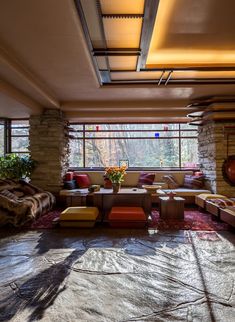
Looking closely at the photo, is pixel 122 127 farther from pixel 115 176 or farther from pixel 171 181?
pixel 115 176

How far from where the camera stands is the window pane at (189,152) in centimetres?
807

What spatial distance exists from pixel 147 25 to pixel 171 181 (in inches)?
189

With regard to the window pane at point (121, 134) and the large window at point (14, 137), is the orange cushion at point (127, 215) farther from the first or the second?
the large window at point (14, 137)

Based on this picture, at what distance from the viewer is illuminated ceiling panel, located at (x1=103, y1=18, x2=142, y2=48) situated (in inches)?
118

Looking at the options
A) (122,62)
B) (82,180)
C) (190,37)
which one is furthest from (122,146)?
(190,37)

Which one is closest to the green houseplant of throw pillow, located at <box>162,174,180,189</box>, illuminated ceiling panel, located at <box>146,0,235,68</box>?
throw pillow, located at <box>162,174,180,189</box>

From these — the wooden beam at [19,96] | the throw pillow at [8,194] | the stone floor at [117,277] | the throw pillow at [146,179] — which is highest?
the wooden beam at [19,96]

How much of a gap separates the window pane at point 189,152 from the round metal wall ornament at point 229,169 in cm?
178

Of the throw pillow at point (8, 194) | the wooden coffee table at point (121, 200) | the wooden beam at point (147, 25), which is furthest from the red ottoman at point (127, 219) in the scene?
the wooden beam at point (147, 25)

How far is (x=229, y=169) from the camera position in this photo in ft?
20.5

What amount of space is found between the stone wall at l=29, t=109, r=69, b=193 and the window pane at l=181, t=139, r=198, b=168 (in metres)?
3.84

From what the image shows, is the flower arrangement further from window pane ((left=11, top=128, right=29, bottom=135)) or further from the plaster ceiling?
window pane ((left=11, top=128, right=29, bottom=135))

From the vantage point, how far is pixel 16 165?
6477mm

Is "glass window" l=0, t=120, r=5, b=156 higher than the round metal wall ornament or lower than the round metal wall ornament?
higher
